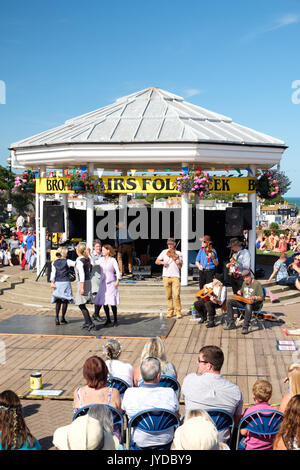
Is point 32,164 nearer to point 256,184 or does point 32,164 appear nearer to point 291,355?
point 256,184

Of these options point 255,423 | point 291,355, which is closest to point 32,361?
point 291,355

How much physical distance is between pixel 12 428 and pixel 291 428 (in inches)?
80.2

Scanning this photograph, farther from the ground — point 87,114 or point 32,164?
point 87,114

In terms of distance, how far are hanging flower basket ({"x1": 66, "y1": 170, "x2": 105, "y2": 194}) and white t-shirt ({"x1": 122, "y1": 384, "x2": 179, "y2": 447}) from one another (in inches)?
367

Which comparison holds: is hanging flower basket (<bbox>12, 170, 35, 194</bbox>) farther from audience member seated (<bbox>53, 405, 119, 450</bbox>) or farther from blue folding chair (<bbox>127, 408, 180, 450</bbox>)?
audience member seated (<bbox>53, 405, 119, 450</bbox>)

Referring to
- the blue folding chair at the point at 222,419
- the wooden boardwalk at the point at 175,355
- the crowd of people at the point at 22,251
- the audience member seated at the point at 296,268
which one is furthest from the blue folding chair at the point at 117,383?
the crowd of people at the point at 22,251

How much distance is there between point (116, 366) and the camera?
557 cm

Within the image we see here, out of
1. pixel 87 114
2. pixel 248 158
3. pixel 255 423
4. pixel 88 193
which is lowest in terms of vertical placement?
pixel 255 423

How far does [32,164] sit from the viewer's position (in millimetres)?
15586

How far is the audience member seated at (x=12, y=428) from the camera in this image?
3.78 m

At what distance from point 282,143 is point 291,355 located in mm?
7464

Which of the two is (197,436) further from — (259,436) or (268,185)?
(268,185)

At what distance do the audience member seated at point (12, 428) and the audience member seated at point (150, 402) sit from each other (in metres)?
0.93
